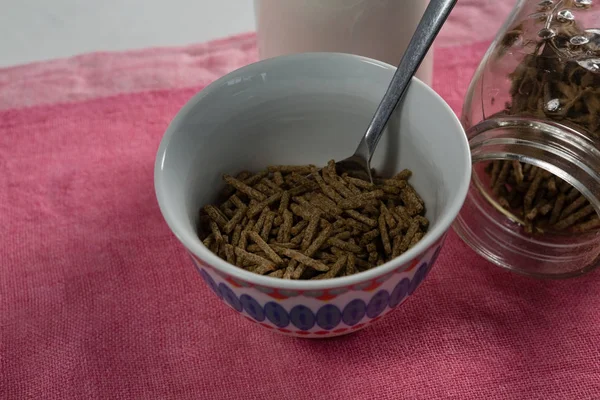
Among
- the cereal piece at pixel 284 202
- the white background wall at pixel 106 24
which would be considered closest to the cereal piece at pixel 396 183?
the cereal piece at pixel 284 202

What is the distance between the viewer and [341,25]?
28.8 inches

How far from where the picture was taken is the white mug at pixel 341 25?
28.4 inches

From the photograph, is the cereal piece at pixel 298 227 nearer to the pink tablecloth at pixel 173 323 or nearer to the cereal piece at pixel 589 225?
the pink tablecloth at pixel 173 323

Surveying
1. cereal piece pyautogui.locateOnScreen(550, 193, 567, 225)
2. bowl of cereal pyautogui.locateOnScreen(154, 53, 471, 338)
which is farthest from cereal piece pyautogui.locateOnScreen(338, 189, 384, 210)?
cereal piece pyautogui.locateOnScreen(550, 193, 567, 225)

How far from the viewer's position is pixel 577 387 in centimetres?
63

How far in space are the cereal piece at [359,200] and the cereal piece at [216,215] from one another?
0.12 meters

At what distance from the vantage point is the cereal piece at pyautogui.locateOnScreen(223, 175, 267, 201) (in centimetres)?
70

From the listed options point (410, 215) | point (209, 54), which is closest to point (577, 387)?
point (410, 215)

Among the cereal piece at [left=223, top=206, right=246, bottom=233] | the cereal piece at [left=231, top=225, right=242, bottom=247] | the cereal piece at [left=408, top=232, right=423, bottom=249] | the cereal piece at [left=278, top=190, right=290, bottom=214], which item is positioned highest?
the cereal piece at [left=408, top=232, right=423, bottom=249]

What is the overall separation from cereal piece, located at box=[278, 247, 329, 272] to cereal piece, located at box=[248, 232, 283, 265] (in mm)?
10

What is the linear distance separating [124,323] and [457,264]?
0.37 meters

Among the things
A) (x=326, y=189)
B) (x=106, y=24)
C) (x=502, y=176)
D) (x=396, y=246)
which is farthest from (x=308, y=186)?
(x=106, y=24)

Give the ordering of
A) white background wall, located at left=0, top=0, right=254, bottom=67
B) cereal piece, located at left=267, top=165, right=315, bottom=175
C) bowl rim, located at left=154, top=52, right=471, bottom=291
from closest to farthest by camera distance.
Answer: bowl rim, located at left=154, top=52, right=471, bottom=291 → cereal piece, located at left=267, top=165, right=315, bottom=175 → white background wall, located at left=0, top=0, right=254, bottom=67

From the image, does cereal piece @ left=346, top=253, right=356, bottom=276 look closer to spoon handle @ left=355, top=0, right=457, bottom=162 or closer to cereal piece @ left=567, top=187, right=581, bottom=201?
spoon handle @ left=355, top=0, right=457, bottom=162
